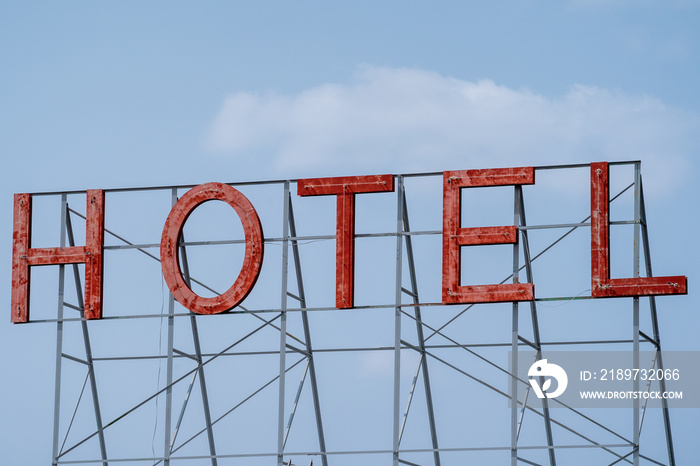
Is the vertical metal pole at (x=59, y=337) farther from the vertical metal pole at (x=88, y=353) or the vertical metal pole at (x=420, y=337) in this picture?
the vertical metal pole at (x=420, y=337)

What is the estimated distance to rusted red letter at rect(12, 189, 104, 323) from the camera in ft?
111

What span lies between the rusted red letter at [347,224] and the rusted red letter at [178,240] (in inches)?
70.1

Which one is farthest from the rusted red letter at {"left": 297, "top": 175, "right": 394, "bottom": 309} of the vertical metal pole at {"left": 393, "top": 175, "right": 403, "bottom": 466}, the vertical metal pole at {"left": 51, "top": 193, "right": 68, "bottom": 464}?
the vertical metal pole at {"left": 51, "top": 193, "right": 68, "bottom": 464}

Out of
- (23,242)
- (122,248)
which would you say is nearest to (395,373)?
(122,248)

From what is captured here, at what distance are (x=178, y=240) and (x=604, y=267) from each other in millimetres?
9525

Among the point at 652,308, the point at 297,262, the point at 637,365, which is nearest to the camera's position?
the point at 637,365

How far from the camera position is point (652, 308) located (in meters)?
32.5

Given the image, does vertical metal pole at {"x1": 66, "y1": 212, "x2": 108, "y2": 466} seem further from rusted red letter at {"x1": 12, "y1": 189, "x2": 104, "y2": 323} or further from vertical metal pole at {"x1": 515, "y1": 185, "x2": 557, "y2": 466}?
vertical metal pole at {"x1": 515, "y1": 185, "x2": 557, "y2": 466}

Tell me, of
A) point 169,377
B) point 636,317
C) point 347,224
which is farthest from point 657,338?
point 169,377

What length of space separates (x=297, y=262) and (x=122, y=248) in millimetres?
4175

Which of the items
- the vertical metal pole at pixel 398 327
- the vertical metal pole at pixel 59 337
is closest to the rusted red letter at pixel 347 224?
the vertical metal pole at pixel 398 327

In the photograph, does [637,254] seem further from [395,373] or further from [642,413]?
[395,373]

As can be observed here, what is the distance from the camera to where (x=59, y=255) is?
34250 mm

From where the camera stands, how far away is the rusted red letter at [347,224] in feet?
106
